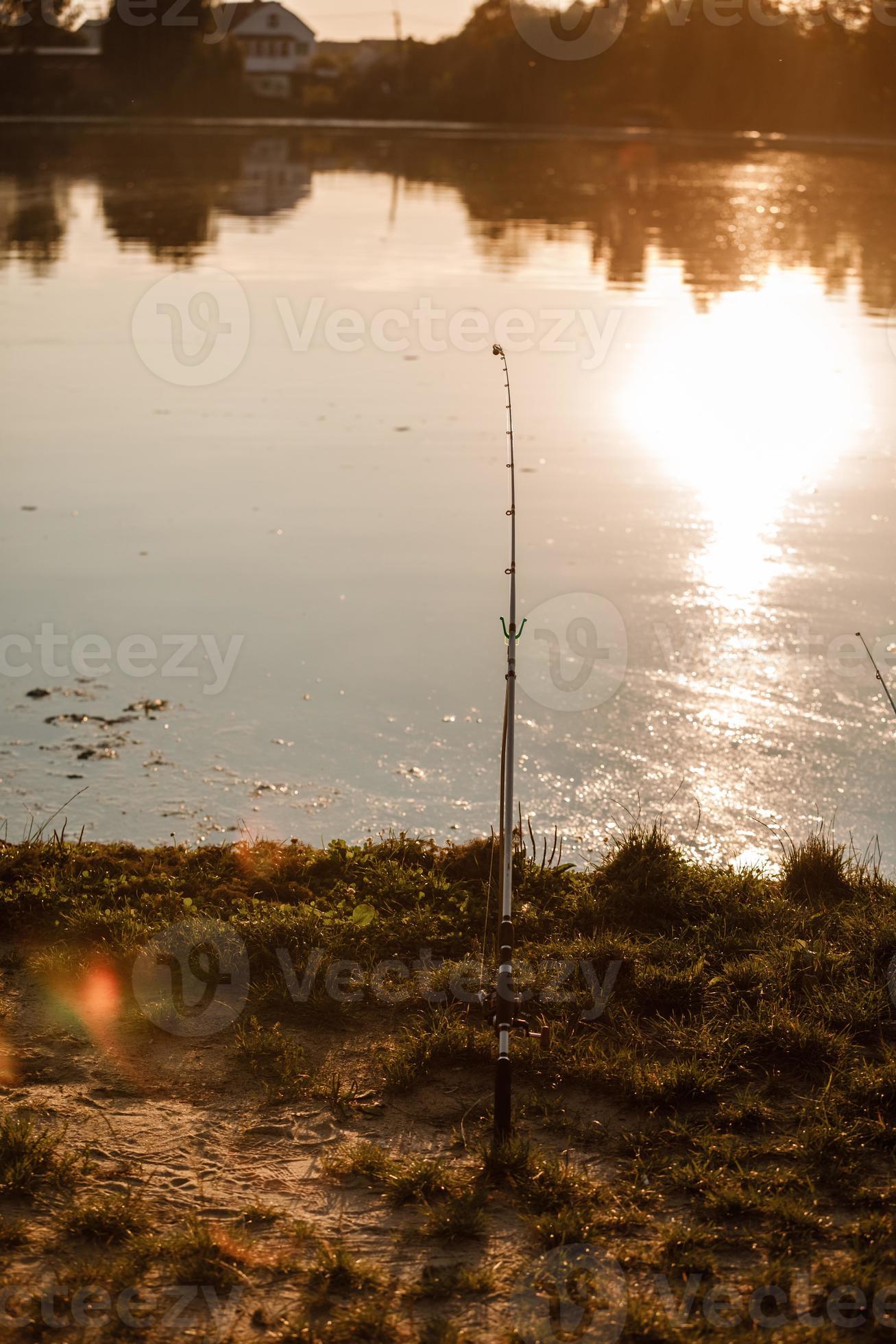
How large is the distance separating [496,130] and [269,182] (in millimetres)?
29626

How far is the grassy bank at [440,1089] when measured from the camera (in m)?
3.49

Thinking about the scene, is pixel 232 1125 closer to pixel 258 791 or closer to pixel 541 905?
pixel 541 905

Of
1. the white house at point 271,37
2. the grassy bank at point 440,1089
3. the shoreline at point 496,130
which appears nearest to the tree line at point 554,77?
the shoreline at point 496,130

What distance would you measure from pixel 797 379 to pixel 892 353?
1827 mm

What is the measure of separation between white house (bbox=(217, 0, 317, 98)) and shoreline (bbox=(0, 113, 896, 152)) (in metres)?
28.6

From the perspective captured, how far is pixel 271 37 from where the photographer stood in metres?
95.9

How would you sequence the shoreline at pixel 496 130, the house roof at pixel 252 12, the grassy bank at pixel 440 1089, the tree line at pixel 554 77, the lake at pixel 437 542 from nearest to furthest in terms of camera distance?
the grassy bank at pixel 440 1089 → the lake at pixel 437 542 → the shoreline at pixel 496 130 → the tree line at pixel 554 77 → the house roof at pixel 252 12

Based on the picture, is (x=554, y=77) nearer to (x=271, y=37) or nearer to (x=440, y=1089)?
(x=271, y=37)

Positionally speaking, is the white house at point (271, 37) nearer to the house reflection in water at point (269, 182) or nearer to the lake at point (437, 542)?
the house reflection in water at point (269, 182)

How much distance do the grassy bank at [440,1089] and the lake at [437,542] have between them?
0.79 meters

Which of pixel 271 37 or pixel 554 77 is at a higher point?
pixel 271 37

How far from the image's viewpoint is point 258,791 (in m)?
6.75

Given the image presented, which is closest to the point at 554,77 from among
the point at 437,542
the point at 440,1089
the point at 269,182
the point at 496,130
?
the point at 496,130

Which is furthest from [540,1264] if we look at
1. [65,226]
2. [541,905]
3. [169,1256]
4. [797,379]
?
[65,226]
